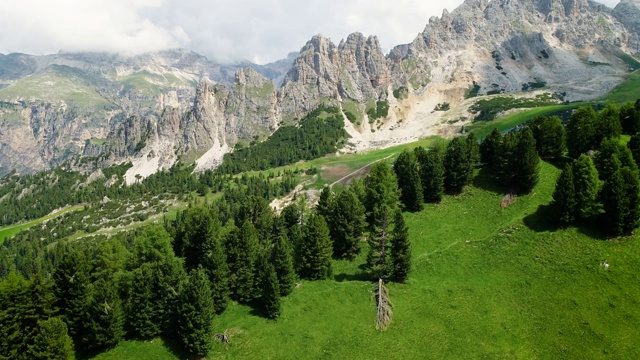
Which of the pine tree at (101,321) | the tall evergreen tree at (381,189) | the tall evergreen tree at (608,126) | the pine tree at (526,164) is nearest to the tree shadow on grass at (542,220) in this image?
the pine tree at (526,164)

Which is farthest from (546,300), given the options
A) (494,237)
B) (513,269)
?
(494,237)

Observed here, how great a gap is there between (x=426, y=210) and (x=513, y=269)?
25.5 m

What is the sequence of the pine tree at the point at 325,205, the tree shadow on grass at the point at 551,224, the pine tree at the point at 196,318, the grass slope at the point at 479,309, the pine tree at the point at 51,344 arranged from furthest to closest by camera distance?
1. the pine tree at the point at 325,205
2. the tree shadow on grass at the point at 551,224
3. the pine tree at the point at 196,318
4. the grass slope at the point at 479,309
5. the pine tree at the point at 51,344

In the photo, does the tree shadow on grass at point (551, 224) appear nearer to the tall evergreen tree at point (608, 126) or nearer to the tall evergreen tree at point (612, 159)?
the tall evergreen tree at point (612, 159)

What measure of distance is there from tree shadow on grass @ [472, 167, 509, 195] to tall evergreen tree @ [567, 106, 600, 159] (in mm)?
19260

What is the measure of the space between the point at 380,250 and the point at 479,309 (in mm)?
18492

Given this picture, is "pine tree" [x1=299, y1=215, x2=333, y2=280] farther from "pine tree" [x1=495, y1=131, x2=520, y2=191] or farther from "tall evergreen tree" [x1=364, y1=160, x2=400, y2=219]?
"pine tree" [x1=495, y1=131, x2=520, y2=191]

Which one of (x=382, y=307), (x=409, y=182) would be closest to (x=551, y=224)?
(x=409, y=182)

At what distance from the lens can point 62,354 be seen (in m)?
53.4

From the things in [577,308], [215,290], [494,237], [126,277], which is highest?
[126,277]

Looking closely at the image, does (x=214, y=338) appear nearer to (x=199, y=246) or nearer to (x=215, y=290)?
(x=215, y=290)

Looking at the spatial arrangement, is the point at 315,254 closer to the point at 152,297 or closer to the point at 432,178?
the point at 152,297

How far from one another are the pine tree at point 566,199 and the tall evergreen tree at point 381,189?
101 feet

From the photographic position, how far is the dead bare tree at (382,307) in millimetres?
61659
